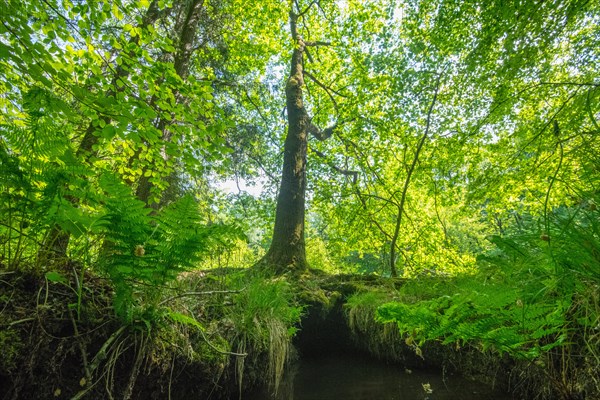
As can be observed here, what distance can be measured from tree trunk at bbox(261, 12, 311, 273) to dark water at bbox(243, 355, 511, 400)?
92.9 inches

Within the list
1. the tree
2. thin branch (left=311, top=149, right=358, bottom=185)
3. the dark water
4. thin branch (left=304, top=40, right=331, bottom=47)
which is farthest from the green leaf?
thin branch (left=304, top=40, right=331, bottom=47)

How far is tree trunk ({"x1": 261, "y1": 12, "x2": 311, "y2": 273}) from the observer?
6.09 m

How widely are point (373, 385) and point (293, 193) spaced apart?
4566mm

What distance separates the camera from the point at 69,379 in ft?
4.78

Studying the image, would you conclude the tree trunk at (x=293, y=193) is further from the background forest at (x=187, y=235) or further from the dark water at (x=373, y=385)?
the dark water at (x=373, y=385)

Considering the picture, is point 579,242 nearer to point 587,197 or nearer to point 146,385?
point 587,197

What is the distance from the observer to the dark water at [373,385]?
2631 millimetres

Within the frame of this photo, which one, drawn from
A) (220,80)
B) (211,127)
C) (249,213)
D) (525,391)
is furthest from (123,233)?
(249,213)

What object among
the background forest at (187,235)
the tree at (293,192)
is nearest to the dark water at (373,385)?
the background forest at (187,235)

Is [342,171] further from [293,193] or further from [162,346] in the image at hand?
[162,346]

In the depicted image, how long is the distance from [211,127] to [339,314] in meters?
3.41

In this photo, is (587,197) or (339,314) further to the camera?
(339,314)

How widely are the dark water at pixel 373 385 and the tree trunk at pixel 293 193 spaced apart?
2360mm

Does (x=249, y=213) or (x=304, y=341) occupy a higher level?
(x=249, y=213)
